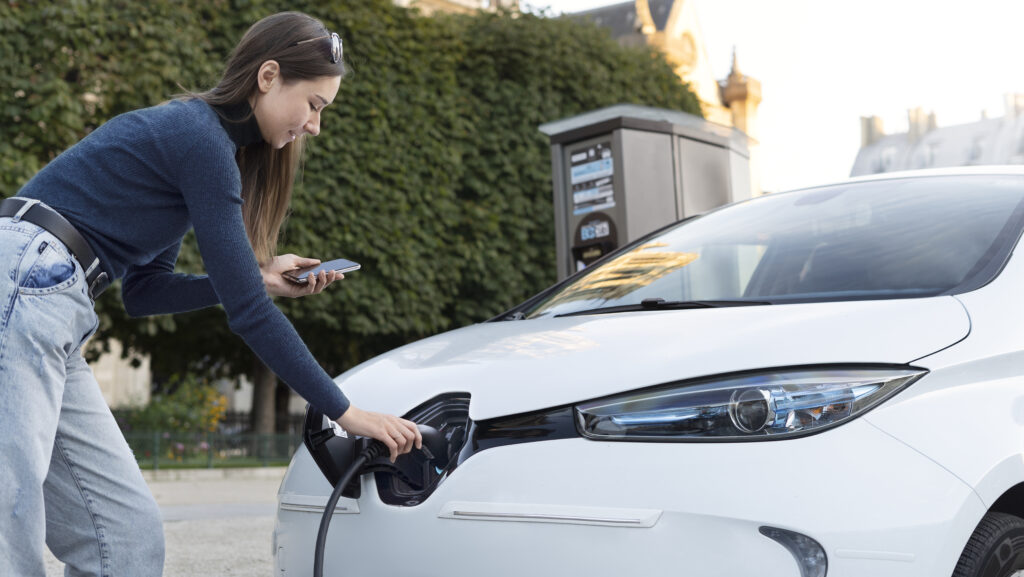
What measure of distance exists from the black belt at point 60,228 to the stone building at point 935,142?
6628cm

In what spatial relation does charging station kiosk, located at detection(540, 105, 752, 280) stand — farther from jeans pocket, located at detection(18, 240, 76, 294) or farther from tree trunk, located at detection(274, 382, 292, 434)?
tree trunk, located at detection(274, 382, 292, 434)

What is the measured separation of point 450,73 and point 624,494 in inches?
561

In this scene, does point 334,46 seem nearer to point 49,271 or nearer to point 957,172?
point 49,271

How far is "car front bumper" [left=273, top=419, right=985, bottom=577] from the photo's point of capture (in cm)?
173

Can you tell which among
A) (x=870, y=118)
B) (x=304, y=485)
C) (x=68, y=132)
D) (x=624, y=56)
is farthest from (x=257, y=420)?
(x=870, y=118)

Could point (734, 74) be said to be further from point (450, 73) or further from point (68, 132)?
point (68, 132)

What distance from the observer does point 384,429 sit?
2.02m

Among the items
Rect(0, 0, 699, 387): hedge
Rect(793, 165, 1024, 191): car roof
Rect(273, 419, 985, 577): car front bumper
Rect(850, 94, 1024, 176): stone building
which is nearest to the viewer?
Rect(273, 419, 985, 577): car front bumper

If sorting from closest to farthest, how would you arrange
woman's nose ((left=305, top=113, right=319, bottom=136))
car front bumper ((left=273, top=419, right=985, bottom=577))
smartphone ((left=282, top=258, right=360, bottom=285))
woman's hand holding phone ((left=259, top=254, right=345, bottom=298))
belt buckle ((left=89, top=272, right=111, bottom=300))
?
car front bumper ((left=273, top=419, right=985, bottom=577)), belt buckle ((left=89, top=272, right=111, bottom=300)), woman's nose ((left=305, top=113, right=319, bottom=136)), smartphone ((left=282, top=258, right=360, bottom=285)), woman's hand holding phone ((left=259, top=254, right=345, bottom=298))

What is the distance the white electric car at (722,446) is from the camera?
174cm

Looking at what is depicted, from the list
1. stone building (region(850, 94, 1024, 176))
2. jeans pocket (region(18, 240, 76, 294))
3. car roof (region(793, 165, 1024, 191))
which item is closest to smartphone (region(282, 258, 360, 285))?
jeans pocket (region(18, 240, 76, 294))

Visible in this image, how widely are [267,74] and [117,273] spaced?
504 millimetres

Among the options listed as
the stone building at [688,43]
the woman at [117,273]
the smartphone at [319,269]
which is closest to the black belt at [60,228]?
the woman at [117,273]

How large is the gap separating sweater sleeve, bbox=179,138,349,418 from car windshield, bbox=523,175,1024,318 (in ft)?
3.16
